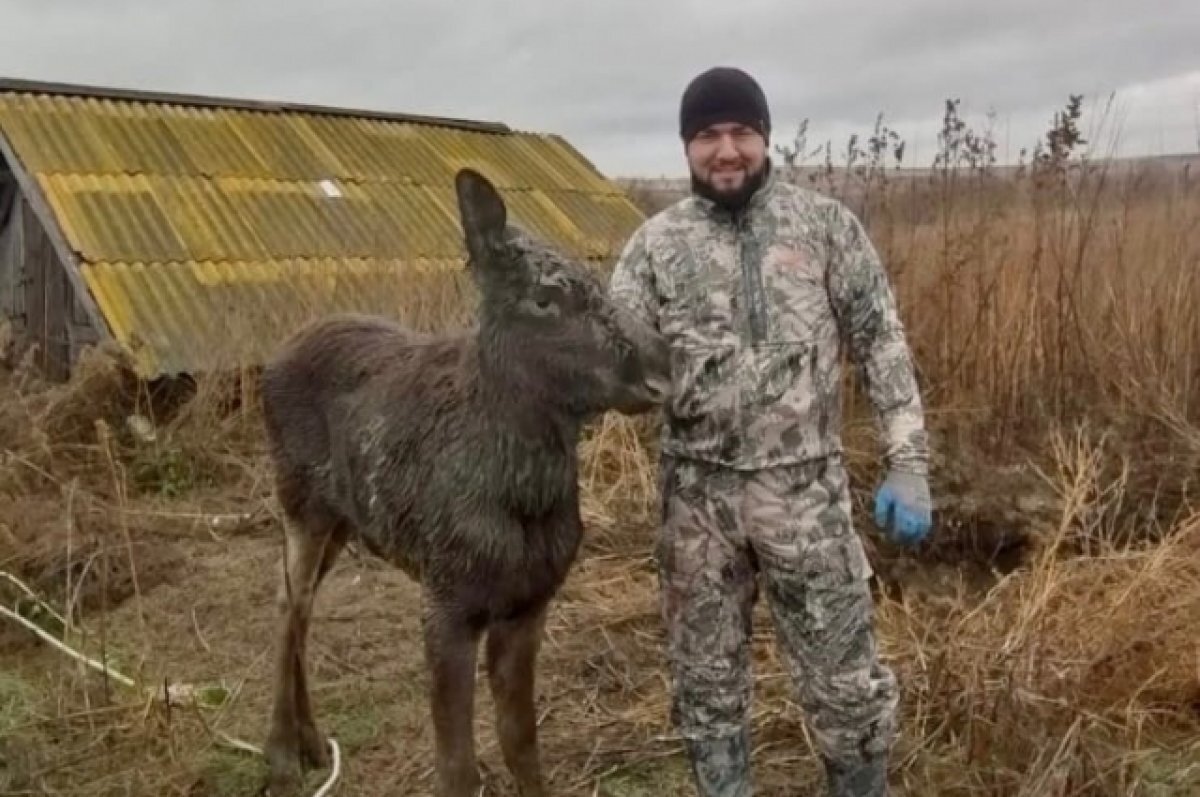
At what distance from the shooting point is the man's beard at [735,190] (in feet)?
11.5

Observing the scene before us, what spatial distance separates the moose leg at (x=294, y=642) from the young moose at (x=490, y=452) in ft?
1.17

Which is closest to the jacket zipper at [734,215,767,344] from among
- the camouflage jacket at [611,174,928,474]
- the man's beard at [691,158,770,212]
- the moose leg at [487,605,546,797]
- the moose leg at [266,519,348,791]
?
the camouflage jacket at [611,174,928,474]

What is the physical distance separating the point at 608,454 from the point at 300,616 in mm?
3133

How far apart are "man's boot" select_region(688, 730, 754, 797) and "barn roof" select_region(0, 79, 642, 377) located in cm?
542

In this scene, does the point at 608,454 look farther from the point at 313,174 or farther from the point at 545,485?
the point at 313,174

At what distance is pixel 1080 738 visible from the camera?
3861 millimetres

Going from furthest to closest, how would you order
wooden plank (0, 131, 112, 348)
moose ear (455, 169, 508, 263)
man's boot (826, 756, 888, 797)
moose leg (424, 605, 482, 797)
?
1. wooden plank (0, 131, 112, 348)
2. man's boot (826, 756, 888, 797)
3. moose leg (424, 605, 482, 797)
4. moose ear (455, 169, 508, 263)

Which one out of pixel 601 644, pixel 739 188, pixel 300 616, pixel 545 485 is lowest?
pixel 601 644

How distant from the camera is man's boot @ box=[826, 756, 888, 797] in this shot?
12.0ft

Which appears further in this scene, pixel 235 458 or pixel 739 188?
pixel 235 458

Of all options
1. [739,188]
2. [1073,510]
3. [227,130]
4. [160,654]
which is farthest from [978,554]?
[227,130]

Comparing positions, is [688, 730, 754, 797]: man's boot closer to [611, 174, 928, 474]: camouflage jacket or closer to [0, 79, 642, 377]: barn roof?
[611, 174, 928, 474]: camouflage jacket

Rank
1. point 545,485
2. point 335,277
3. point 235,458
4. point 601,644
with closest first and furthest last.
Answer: point 545,485, point 601,644, point 235,458, point 335,277

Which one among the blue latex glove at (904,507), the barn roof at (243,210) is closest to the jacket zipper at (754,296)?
the blue latex glove at (904,507)
